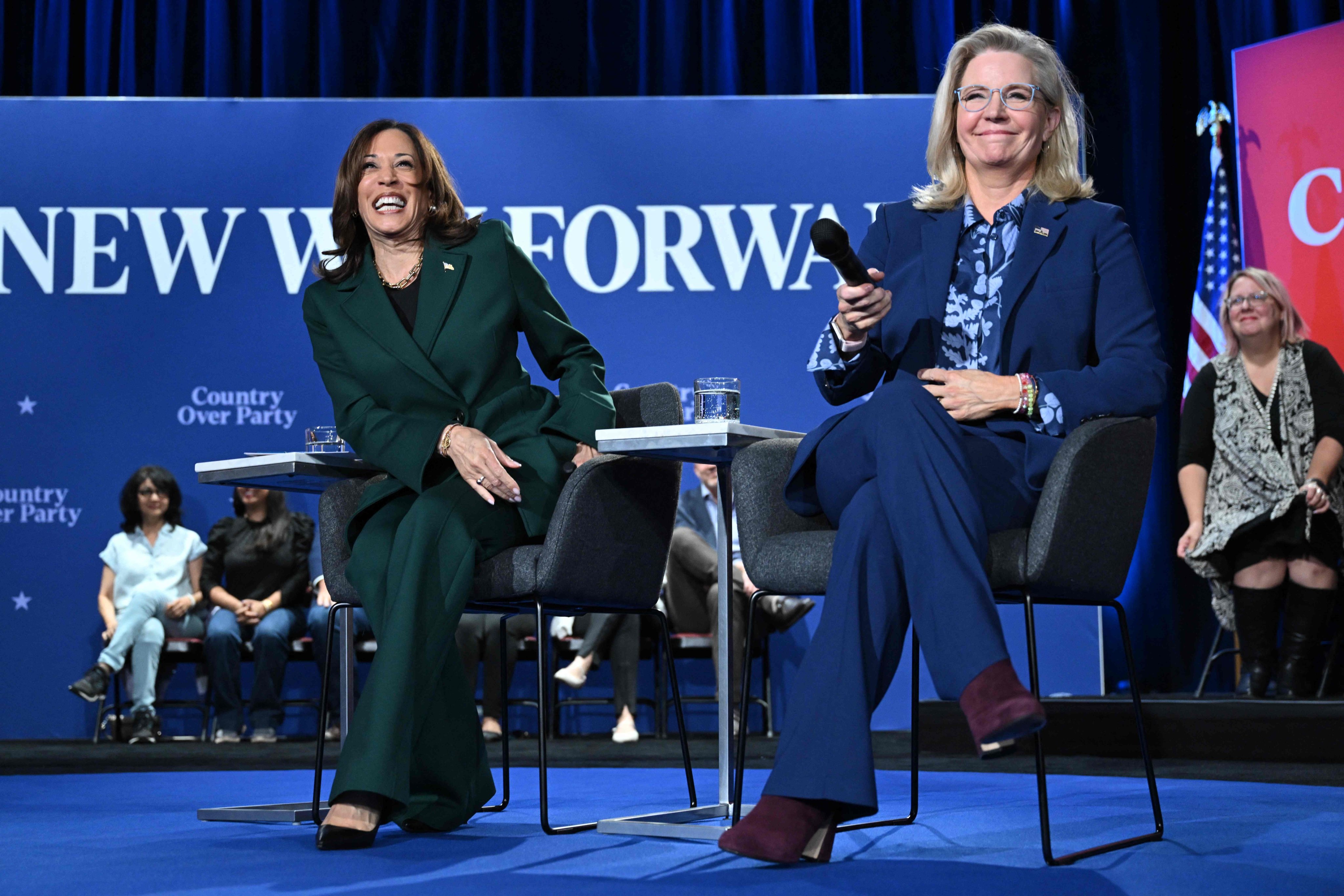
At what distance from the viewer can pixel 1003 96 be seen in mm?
2191

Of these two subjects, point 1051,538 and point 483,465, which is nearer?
point 1051,538

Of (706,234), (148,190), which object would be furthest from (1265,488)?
(148,190)

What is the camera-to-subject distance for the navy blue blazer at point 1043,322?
2008mm

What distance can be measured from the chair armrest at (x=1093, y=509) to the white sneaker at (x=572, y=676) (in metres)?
3.29

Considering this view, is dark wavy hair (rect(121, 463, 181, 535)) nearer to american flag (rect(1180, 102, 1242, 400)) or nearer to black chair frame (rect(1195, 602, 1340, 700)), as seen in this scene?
black chair frame (rect(1195, 602, 1340, 700))

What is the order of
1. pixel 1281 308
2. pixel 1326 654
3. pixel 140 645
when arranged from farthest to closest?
pixel 140 645, pixel 1326 654, pixel 1281 308

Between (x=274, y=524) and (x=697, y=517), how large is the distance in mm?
1806

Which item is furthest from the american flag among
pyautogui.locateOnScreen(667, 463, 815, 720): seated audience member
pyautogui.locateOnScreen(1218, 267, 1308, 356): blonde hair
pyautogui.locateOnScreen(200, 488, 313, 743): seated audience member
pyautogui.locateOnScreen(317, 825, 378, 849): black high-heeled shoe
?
pyautogui.locateOnScreen(317, 825, 378, 849): black high-heeled shoe

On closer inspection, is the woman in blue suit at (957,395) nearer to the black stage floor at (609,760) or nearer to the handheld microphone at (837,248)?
the handheld microphone at (837,248)

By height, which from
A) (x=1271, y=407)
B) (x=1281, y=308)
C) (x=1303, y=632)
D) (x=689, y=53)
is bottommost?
(x=1303, y=632)

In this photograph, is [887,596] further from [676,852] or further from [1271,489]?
[1271,489]

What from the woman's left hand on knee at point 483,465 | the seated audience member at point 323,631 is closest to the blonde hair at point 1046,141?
the woman's left hand on knee at point 483,465

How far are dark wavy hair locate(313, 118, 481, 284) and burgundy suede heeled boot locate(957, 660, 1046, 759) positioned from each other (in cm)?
143

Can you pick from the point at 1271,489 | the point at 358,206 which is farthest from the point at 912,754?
the point at 1271,489
